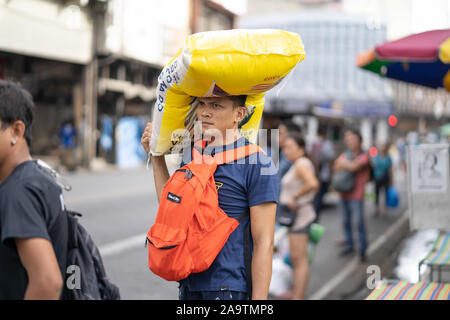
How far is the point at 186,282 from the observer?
7.27 ft

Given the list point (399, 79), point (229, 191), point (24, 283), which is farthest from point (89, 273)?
point (399, 79)

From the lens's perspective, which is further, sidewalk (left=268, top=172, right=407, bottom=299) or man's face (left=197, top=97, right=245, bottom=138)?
sidewalk (left=268, top=172, right=407, bottom=299)

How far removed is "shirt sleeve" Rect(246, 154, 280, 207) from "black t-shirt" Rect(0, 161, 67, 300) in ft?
2.62

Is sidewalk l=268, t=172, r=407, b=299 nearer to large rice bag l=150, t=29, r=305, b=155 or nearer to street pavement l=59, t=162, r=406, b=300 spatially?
street pavement l=59, t=162, r=406, b=300

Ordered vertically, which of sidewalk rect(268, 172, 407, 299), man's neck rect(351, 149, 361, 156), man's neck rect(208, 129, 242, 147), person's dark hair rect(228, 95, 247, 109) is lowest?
sidewalk rect(268, 172, 407, 299)

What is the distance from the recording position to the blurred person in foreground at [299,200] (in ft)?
16.6

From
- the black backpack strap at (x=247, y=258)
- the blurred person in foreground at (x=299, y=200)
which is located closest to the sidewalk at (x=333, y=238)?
the blurred person in foreground at (x=299, y=200)

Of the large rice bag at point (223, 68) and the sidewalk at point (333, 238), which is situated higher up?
the large rice bag at point (223, 68)

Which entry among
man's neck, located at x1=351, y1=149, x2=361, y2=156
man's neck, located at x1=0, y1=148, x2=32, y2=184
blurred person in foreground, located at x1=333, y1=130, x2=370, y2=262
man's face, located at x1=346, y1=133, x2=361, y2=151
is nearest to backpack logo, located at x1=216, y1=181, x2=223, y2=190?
man's neck, located at x1=0, y1=148, x2=32, y2=184

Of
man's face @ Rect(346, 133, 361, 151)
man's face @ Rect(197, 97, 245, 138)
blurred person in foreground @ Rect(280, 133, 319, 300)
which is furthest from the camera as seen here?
man's face @ Rect(346, 133, 361, 151)

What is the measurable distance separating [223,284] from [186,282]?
0.19m

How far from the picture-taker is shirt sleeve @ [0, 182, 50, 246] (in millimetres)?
1810

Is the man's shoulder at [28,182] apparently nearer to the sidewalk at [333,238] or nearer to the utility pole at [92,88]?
the sidewalk at [333,238]

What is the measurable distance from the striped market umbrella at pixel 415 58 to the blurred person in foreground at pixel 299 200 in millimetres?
1344
